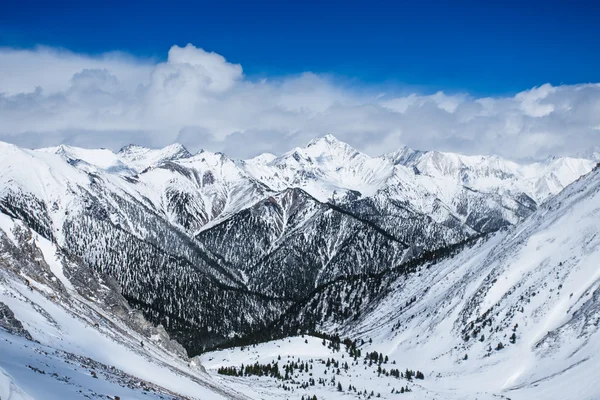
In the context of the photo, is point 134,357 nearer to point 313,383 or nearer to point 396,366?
point 313,383

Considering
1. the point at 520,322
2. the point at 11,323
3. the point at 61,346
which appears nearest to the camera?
the point at 11,323

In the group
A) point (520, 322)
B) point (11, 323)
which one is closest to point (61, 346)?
point (11, 323)

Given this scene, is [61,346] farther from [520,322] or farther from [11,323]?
[520,322]

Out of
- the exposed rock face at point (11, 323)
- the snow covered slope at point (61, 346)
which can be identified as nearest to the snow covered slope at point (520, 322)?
the snow covered slope at point (61, 346)

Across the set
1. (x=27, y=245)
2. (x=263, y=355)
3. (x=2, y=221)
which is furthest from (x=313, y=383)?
(x=2, y=221)

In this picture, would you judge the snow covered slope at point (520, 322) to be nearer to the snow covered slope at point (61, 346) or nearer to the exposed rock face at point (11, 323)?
the snow covered slope at point (61, 346)

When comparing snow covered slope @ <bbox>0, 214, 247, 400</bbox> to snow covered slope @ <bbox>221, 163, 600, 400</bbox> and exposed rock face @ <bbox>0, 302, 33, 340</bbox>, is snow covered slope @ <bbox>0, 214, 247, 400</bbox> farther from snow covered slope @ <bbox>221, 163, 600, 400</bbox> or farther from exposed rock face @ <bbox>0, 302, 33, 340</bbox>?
snow covered slope @ <bbox>221, 163, 600, 400</bbox>

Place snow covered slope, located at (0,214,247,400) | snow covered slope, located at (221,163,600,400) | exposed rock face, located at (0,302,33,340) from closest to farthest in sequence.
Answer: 1. snow covered slope, located at (0,214,247,400)
2. exposed rock face, located at (0,302,33,340)
3. snow covered slope, located at (221,163,600,400)

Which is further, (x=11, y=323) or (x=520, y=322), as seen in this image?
(x=520, y=322)

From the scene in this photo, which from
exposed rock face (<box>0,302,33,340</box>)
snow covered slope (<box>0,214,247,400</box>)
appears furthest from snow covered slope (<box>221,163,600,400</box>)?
exposed rock face (<box>0,302,33,340</box>)

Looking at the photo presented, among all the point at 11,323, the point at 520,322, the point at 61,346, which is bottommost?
the point at 61,346

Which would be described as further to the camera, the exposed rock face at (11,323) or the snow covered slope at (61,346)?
the exposed rock face at (11,323)
